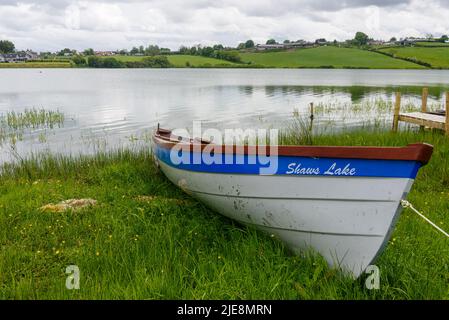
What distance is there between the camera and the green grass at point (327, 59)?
284 feet

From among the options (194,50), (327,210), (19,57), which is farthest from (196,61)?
(327,210)

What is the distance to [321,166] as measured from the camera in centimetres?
393

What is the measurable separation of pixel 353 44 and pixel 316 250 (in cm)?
12330

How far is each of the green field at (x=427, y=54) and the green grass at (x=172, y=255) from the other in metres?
89.1

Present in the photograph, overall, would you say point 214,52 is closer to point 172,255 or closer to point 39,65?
point 39,65

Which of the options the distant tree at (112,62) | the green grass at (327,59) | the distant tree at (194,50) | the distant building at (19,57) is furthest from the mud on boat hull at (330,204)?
the distant building at (19,57)

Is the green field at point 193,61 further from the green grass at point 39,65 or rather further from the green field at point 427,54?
the green field at point 427,54

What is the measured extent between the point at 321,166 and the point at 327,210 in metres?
0.48

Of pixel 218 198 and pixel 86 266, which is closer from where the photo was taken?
pixel 86 266

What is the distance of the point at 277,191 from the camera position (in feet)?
14.0

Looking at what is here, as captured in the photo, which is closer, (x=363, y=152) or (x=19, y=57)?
(x=363, y=152)

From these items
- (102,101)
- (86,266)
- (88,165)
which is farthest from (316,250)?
(102,101)

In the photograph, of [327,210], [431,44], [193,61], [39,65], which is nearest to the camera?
[327,210]
